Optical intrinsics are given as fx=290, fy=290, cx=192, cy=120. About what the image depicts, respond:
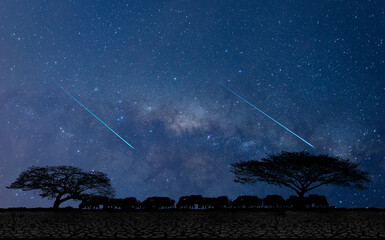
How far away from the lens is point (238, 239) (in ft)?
32.0

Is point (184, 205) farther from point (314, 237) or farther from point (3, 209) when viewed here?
point (314, 237)

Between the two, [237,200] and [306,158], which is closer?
[237,200]

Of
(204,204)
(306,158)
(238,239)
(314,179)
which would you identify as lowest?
(238,239)

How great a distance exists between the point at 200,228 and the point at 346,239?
5.56 m

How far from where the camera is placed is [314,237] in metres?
10.2

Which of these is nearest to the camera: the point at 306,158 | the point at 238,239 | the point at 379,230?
the point at 238,239

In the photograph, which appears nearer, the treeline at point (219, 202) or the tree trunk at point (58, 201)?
the treeline at point (219, 202)

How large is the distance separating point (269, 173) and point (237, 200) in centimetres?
900

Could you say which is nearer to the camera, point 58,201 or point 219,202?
point 219,202

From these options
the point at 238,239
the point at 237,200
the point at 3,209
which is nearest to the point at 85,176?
the point at 3,209

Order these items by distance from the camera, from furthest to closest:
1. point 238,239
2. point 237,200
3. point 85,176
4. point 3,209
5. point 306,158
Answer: point 85,176 → point 306,158 → point 237,200 → point 3,209 → point 238,239

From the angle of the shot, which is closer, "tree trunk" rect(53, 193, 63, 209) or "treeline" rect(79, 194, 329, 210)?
"treeline" rect(79, 194, 329, 210)

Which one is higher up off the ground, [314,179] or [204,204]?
[314,179]

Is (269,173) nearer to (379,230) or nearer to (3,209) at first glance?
(379,230)
